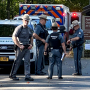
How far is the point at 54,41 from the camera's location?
35.3 feet

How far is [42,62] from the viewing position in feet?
40.1

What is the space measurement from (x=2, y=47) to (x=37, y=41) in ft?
3.80

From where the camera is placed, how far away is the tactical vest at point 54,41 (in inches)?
423

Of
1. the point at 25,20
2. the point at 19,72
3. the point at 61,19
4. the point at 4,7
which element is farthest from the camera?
the point at 4,7

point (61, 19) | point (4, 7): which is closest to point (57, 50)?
point (61, 19)

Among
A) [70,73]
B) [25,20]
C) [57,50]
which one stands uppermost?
[25,20]

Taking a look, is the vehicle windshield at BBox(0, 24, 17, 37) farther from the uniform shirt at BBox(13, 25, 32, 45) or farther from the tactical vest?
the tactical vest

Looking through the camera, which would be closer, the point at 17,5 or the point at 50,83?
the point at 50,83

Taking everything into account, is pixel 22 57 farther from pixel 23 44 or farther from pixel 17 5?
pixel 17 5

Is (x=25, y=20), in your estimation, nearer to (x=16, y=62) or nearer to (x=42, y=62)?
(x=16, y=62)

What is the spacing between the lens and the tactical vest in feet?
35.2

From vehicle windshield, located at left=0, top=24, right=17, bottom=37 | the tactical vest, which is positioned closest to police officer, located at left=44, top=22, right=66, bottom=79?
the tactical vest

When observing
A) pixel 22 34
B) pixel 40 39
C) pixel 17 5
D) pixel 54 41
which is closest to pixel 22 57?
pixel 22 34

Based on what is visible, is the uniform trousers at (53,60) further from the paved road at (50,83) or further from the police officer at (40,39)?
the police officer at (40,39)
